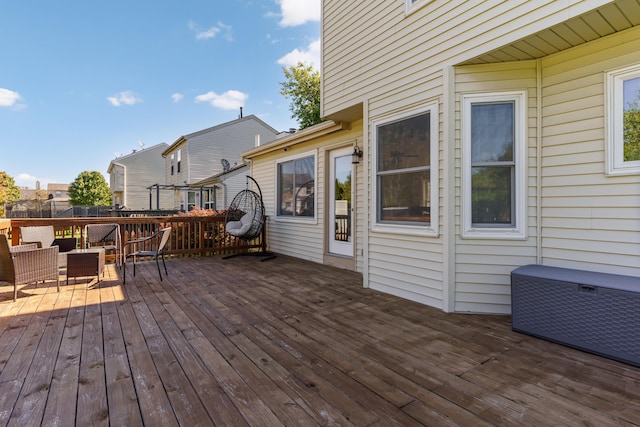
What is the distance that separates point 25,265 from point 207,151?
13.2 meters

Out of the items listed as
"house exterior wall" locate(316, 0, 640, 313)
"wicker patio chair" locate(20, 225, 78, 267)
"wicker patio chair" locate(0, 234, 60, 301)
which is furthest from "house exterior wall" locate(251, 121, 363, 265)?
"wicker patio chair" locate(0, 234, 60, 301)

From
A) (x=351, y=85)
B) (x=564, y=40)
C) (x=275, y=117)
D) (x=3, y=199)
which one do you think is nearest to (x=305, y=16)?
(x=275, y=117)

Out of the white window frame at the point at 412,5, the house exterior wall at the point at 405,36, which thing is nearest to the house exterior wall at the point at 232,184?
the house exterior wall at the point at 405,36

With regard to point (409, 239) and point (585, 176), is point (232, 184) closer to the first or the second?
point (409, 239)

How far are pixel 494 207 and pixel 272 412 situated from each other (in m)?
2.86

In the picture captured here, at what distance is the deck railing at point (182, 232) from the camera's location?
228 inches

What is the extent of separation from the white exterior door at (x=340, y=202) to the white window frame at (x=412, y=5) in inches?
93.6

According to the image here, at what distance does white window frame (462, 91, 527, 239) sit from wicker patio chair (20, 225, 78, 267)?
17.7 feet

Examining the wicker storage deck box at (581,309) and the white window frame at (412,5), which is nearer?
the wicker storage deck box at (581,309)

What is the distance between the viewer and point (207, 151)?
53.3 feet

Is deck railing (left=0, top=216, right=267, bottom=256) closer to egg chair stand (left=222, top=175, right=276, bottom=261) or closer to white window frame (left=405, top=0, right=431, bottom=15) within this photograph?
egg chair stand (left=222, top=175, right=276, bottom=261)

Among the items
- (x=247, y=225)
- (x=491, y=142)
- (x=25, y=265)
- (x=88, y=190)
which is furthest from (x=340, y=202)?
(x=88, y=190)

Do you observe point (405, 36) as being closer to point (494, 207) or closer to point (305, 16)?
point (494, 207)

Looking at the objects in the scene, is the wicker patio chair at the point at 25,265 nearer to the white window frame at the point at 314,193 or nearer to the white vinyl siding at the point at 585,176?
the white window frame at the point at 314,193
